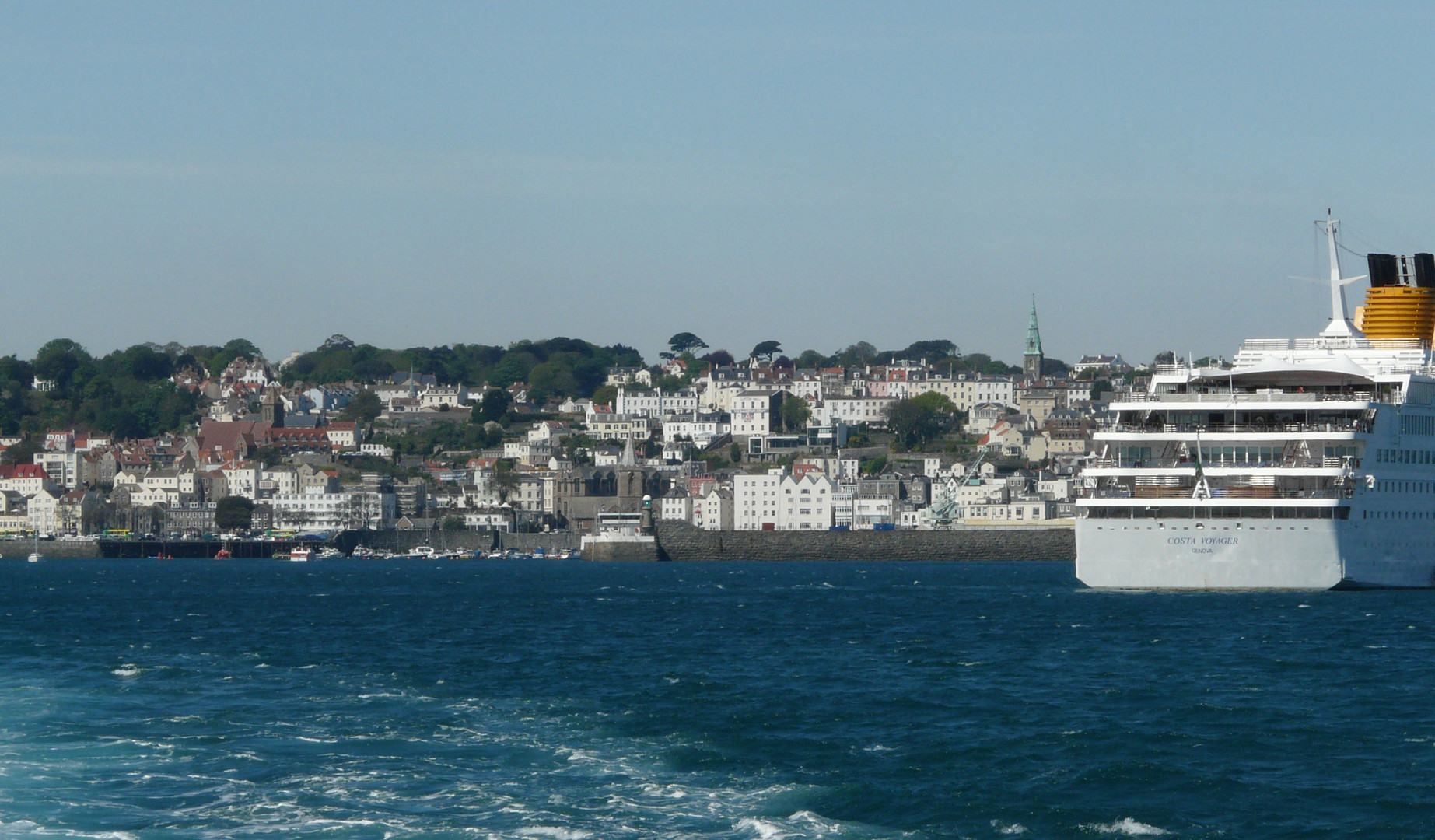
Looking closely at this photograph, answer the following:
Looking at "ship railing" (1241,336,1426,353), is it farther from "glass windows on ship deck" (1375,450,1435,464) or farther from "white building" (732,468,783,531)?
"white building" (732,468,783,531)

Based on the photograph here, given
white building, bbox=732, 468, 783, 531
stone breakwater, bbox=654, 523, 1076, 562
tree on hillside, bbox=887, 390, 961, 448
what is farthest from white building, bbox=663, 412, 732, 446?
stone breakwater, bbox=654, 523, 1076, 562

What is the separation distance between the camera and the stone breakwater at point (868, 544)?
110188mm

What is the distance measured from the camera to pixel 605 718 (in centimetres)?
2755

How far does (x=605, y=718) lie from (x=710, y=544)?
87.6 metres

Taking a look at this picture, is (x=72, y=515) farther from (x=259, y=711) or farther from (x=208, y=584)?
(x=259, y=711)

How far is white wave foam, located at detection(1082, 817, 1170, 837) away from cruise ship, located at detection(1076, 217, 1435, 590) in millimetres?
28278

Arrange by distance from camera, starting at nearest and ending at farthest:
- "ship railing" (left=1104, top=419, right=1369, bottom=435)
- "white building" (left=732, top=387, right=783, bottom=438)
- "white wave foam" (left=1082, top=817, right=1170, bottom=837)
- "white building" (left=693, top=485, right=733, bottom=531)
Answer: "white wave foam" (left=1082, top=817, right=1170, bottom=837) → "ship railing" (left=1104, top=419, right=1369, bottom=435) → "white building" (left=693, top=485, right=733, bottom=531) → "white building" (left=732, top=387, right=783, bottom=438)

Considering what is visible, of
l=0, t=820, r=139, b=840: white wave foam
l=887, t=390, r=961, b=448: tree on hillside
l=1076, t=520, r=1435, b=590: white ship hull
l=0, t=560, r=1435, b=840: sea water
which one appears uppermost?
l=887, t=390, r=961, b=448: tree on hillside

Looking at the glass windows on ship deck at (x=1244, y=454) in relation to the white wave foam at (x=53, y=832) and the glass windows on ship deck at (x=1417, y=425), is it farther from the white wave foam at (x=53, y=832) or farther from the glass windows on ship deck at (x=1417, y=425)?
the white wave foam at (x=53, y=832)

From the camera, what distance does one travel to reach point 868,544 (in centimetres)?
11319

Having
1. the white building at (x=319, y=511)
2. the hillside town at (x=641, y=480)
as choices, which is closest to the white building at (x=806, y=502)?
the hillside town at (x=641, y=480)

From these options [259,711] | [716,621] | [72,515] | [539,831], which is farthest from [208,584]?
[72,515]

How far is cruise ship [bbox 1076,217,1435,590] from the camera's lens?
46.7m

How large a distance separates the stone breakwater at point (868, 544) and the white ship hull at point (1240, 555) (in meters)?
58.5
